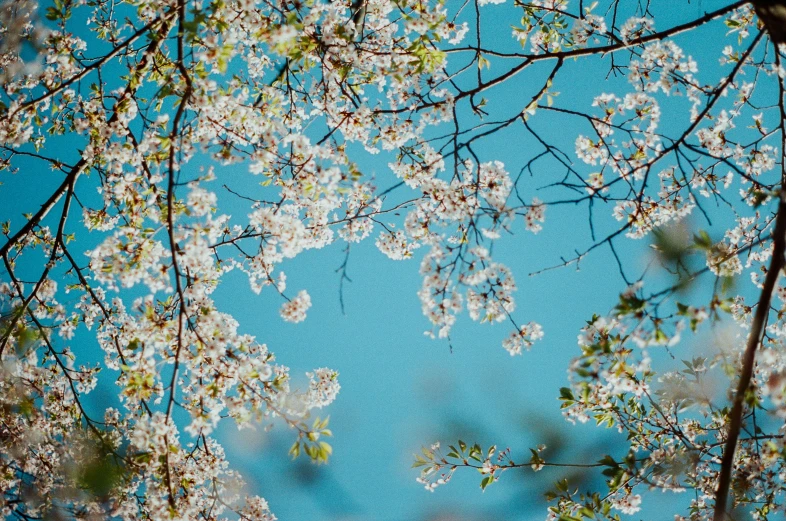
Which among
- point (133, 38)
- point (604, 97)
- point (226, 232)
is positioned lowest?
point (226, 232)

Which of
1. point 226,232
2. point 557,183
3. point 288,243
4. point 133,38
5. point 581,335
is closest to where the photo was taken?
point 557,183

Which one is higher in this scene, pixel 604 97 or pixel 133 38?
pixel 604 97

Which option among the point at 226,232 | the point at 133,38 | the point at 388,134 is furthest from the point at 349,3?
the point at 226,232

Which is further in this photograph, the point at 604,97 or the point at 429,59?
the point at 604,97

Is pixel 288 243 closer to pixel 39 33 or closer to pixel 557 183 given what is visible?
pixel 557 183

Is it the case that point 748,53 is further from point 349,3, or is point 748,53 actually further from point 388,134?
point 349,3

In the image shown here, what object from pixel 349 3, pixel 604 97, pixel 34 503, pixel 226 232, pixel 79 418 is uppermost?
pixel 349 3

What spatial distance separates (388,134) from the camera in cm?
447

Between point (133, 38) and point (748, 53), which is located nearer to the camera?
point (748, 53)

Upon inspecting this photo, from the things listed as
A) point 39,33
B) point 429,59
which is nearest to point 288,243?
point 429,59

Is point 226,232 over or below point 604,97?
below

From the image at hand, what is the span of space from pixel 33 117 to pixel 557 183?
4.69m

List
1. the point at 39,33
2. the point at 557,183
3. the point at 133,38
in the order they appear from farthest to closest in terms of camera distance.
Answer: the point at 39,33
the point at 133,38
the point at 557,183

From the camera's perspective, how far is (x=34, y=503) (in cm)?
412
